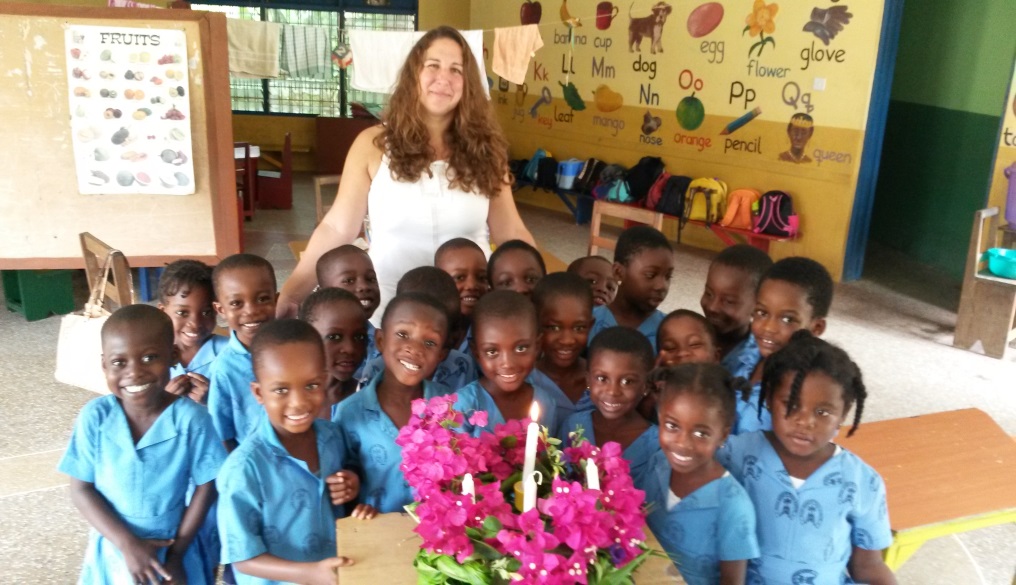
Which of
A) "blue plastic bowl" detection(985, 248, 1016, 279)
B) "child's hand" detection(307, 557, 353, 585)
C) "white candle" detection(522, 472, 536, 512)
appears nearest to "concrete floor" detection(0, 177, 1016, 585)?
"blue plastic bowl" detection(985, 248, 1016, 279)

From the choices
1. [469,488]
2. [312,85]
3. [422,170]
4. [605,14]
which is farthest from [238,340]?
[312,85]

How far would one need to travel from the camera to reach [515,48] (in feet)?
22.9

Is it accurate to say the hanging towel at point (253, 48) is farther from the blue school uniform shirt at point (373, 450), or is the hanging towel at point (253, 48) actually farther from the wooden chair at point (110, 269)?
the blue school uniform shirt at point (373, 450)

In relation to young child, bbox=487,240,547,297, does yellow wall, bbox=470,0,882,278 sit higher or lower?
higher

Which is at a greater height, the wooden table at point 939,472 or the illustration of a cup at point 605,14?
the illustration of a cup at point 605,14

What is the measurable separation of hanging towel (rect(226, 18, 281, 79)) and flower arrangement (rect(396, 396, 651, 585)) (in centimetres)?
747

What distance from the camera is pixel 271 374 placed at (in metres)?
1.55

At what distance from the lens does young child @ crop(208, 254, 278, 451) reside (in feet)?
6.38

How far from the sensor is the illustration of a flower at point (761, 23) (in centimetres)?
609

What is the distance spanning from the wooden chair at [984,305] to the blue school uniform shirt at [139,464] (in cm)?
443

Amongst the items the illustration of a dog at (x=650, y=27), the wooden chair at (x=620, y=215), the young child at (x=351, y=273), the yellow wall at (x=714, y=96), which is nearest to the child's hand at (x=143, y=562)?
the young child at (x=351, y=273)

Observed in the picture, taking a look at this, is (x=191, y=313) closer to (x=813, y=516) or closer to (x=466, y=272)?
(x=466, y=272)

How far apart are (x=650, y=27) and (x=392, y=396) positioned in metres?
6.19

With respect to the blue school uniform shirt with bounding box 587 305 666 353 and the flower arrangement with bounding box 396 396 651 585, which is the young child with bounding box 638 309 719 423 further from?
the flower arrangement with bounding box 396 396 651 585
